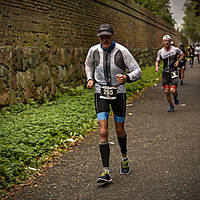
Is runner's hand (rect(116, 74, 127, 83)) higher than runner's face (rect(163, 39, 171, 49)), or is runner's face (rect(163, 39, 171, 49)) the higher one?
runner's face (rect(163, 39, 171, 49))

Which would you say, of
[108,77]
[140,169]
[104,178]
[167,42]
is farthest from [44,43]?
[104,178]

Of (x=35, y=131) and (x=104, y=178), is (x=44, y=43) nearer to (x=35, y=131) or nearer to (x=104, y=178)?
(x=35, y=131)

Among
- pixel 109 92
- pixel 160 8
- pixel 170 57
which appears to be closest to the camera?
pixel 109 92

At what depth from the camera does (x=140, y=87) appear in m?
15.9

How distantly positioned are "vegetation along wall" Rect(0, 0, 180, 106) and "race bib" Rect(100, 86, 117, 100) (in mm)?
4790

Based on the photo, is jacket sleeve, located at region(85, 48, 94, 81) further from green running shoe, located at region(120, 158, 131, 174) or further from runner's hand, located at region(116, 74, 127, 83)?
green running shoe, located at region(120, 158, 131, 174)

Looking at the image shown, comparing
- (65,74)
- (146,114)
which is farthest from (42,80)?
(146,114)

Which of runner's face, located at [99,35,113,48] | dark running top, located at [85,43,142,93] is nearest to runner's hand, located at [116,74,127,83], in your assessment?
dark running top, located at [85,43,142,93]

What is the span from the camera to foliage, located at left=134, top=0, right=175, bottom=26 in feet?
125

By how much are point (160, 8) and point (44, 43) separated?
3560 centimetres

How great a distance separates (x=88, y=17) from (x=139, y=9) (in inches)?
466

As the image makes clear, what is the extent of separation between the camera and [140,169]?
549 cm

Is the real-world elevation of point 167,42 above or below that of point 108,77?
above

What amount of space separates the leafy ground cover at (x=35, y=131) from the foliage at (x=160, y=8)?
28.4m
